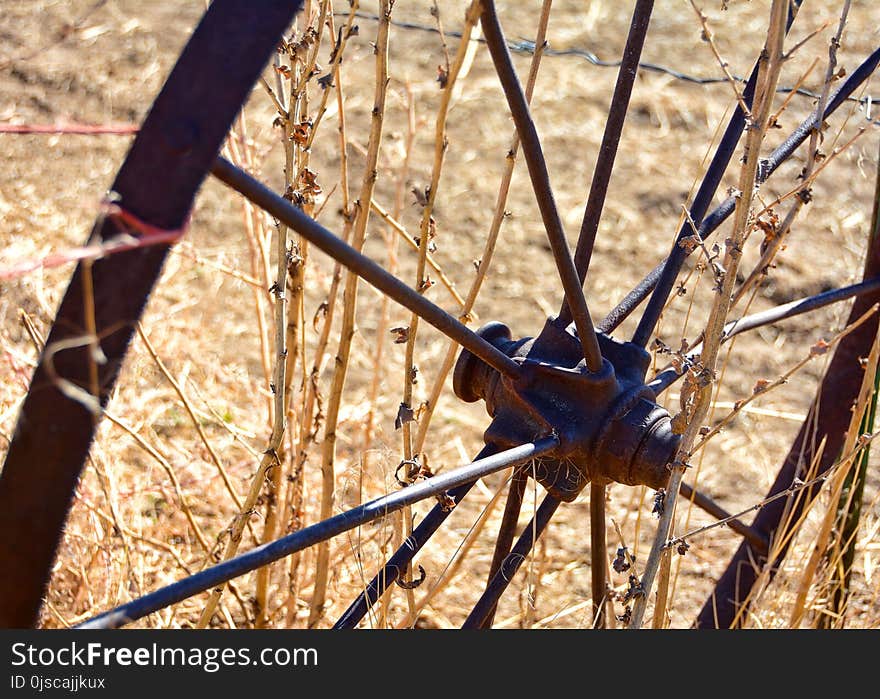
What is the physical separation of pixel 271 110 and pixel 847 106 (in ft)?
7.66

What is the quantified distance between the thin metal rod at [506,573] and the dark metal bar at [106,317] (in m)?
0.76

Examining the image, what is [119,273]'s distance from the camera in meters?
0.92

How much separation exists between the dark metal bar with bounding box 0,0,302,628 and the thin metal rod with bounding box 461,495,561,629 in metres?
0.76

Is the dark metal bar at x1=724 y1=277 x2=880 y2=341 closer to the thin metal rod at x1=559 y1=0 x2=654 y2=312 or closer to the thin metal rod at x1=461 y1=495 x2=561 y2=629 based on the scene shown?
the thin metal rod at x1=559 y1=0 x2=654 y2=312

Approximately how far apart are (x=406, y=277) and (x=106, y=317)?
2.97 m

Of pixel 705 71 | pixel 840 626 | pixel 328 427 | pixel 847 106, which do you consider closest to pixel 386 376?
pixel 328 427

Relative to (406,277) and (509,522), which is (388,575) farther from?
(406,277)

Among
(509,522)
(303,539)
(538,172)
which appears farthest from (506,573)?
(538,172)

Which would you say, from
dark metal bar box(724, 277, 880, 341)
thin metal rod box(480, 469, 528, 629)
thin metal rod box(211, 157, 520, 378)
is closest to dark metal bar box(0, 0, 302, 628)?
thin metal rod box(211, 157, 520, 378)

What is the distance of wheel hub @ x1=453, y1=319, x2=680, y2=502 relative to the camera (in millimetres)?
1446

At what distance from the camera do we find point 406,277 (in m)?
3.88

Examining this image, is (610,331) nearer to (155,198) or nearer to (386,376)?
(155,198)

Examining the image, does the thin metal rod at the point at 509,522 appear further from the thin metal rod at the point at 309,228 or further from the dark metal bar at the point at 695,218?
the thin metal rod at the point at 309,228

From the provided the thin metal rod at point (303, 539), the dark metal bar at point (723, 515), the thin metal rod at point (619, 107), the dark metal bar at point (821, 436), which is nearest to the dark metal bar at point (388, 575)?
the thin metal rod at point (303, 539)
